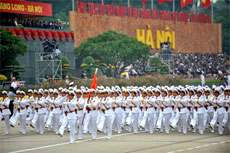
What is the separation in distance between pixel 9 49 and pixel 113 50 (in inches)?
446

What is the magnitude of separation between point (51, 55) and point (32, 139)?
835 inches

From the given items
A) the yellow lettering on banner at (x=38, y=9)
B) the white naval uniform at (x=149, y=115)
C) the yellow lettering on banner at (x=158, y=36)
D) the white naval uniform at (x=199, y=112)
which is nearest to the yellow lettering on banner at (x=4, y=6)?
the yellow lettering on banner at (x=38, y=9)

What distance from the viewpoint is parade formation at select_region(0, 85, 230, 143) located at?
19.8 meters

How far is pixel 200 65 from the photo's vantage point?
66062 millimetres

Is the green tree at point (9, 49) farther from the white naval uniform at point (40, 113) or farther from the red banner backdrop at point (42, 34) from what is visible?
the white naval uniform at point (40, 113)

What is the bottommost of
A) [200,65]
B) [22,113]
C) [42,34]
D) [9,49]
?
[22,113]

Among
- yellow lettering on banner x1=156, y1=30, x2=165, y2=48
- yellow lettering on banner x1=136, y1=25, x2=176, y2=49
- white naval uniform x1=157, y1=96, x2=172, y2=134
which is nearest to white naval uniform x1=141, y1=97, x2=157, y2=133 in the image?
white naval uniform x1=157, y1=96, x2=172, y2=134

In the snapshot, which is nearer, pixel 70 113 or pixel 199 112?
pixel 70 113

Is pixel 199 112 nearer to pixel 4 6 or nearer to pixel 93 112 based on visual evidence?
pixel 93 112

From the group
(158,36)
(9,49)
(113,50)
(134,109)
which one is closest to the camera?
(134,109)

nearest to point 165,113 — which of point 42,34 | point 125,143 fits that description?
point 125,143

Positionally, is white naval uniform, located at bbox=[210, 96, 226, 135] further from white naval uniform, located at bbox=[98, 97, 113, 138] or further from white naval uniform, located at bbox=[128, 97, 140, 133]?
white naval uniform, located at bbox=[98, 97, 113, 138]

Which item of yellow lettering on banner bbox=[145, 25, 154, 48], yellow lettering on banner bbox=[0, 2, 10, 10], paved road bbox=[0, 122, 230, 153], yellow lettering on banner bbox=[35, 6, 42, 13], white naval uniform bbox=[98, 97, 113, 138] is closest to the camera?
paved road bbox=[0, 122, 230, 153]

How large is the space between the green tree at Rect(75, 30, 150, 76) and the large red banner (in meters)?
4.72
